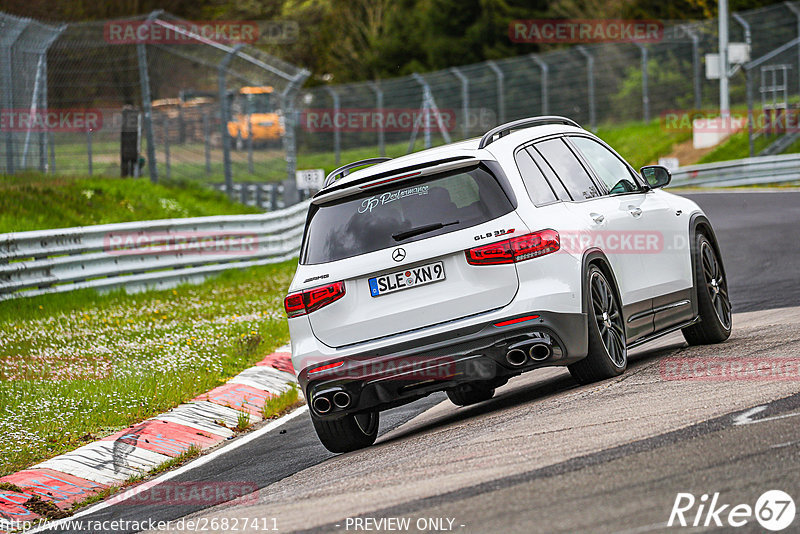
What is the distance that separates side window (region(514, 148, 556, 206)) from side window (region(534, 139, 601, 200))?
27cm

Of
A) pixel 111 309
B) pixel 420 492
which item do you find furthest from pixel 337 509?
pixel 111 309

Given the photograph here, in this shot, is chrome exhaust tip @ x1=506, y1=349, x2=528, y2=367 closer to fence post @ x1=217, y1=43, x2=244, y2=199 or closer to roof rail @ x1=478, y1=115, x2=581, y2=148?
roof rail @ x1=478, y1=115, x2=581, y2=148

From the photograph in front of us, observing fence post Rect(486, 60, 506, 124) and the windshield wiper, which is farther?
fence post Rect(486, 60, 506, 124)

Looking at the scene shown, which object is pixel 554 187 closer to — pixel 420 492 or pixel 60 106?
pixel 420 492

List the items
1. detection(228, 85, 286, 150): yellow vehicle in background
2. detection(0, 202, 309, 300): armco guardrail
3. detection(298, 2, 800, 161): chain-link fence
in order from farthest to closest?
detection(298, 2, 800, 161): chain-link fence, detection(228, 85, 286, 150): yellow vehicle in background, detection(0, 202, 309, 300): armco guardrail

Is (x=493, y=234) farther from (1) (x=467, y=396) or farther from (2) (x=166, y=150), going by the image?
(2) (x=166, y=150)

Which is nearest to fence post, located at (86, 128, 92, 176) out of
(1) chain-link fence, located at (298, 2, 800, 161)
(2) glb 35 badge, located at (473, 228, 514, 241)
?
(2) glb 35 badge, located at (473, 228, 514, 241)

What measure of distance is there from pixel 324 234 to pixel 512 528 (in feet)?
10.9

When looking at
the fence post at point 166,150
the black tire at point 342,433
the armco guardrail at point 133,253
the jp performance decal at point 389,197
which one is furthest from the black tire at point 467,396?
the fence post at point 166,150

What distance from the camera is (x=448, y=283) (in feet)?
24.9

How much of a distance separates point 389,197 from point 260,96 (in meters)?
19.4

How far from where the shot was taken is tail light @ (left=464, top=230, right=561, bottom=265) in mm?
7547

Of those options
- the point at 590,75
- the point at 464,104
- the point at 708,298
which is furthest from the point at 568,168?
the point at 464,104

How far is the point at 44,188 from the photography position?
20.9m
